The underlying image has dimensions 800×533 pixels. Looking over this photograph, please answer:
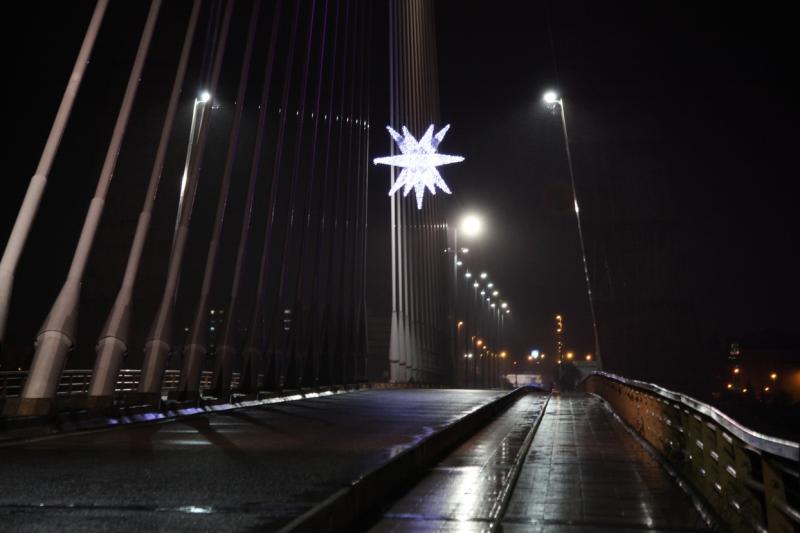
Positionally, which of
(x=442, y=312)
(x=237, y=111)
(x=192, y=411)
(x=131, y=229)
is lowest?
(x=192, y=411)

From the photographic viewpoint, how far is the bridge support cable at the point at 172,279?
13523 mm

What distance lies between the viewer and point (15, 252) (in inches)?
399

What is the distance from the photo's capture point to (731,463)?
16.8 feet

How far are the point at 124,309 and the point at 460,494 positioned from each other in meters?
8.72

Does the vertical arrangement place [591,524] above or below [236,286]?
below

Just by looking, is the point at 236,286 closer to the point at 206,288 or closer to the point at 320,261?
the point at 206,288

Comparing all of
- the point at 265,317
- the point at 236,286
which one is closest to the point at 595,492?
the point at 236,286

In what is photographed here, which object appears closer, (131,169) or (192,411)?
(192,411)

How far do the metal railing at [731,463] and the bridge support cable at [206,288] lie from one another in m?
10.5

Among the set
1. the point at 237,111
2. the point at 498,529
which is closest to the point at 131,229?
the point at 237,111

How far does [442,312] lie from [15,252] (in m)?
53.1

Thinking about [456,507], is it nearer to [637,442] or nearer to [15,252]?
[637,442]

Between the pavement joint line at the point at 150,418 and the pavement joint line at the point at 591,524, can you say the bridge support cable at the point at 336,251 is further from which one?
the pavement joint line at the point at 591,524

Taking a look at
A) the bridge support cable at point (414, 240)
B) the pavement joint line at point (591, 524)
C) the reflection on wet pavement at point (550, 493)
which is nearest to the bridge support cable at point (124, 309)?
the reflection on wet pavement at point (550, 493)
